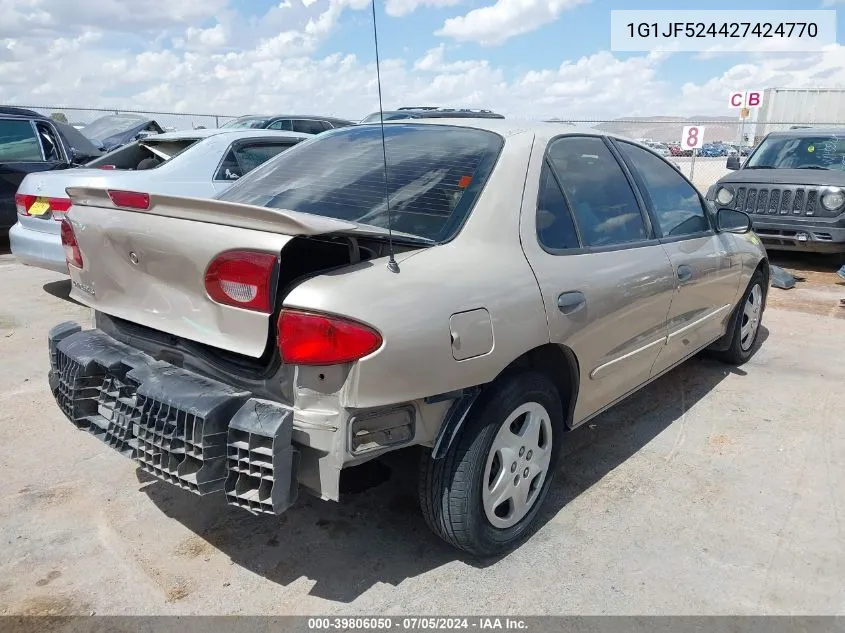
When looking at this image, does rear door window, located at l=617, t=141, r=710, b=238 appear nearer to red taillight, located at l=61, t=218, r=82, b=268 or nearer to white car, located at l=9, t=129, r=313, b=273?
red taillight, located at l=61, t=218, r=82, b=268

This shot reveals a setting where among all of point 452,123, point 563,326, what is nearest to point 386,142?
point 452,123

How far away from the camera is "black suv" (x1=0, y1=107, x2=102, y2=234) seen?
8.70 meters

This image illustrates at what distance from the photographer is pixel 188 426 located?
214 centimetres

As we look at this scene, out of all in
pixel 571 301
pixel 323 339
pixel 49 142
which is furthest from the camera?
pixel 49 142

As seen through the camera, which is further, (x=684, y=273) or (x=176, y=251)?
(x=684, y=273)

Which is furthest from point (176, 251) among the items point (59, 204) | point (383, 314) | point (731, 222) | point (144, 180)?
point (59, 204)

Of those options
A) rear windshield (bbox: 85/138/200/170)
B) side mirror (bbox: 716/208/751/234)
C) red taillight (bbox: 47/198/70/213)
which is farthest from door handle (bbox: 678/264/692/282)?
rear windshield (bbox: 85/138/200/170)

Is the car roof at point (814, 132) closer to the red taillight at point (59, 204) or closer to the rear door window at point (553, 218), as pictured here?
the rear door window at point (553, 218)

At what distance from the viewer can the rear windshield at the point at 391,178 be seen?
2562 mm

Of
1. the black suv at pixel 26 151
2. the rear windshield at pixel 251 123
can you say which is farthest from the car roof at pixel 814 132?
the black suv at pixel 26 151

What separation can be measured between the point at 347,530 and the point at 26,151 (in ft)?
28.3

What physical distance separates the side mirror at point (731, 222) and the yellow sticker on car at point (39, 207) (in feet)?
18.4

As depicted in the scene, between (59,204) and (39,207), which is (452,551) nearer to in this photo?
(59,204)

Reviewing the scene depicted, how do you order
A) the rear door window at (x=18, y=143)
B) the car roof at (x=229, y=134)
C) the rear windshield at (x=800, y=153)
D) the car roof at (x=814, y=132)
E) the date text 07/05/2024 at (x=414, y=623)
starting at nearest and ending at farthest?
1. the date text 07/05/2024 at (x=414, y=623)
2. the car roof at (x=229, y=134)
3. the rear door window at (x=18, y=143)
4. the rear windshield at (x=800, y=153)
5. the car roof at (x=814, y=132)
